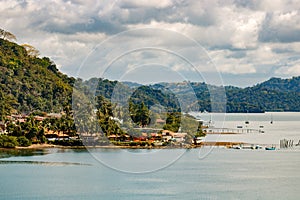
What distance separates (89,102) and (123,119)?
211 inches

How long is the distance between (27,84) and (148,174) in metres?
40.3

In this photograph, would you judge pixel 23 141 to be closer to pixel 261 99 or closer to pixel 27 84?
pixel 27 84

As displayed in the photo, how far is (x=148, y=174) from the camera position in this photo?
32250 millimetres

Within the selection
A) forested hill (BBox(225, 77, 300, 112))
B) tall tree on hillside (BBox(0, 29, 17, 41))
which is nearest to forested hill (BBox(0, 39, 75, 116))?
tall tree on hillside (BBox(0, 29, 17, 41))

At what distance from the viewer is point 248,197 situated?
2566 cm

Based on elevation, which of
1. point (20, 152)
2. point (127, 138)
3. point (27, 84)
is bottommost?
point (20, 152)

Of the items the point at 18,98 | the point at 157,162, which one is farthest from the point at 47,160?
the point at 18,98

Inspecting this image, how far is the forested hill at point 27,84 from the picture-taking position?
66.2 metres

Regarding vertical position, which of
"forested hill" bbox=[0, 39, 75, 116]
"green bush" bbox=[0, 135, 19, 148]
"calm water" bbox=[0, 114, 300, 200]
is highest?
"forested hill" bbox=[0, 39, 75, 116]

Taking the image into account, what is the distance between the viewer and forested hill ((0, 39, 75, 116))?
217 feet

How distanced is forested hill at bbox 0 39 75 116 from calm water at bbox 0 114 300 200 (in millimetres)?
23066

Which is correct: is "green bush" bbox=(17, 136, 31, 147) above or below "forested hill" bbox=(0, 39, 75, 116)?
below

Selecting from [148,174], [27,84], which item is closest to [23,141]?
[148,174]

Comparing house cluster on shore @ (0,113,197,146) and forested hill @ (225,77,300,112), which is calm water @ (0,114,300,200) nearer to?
house cluster on shore @ (0,113,197,146)
